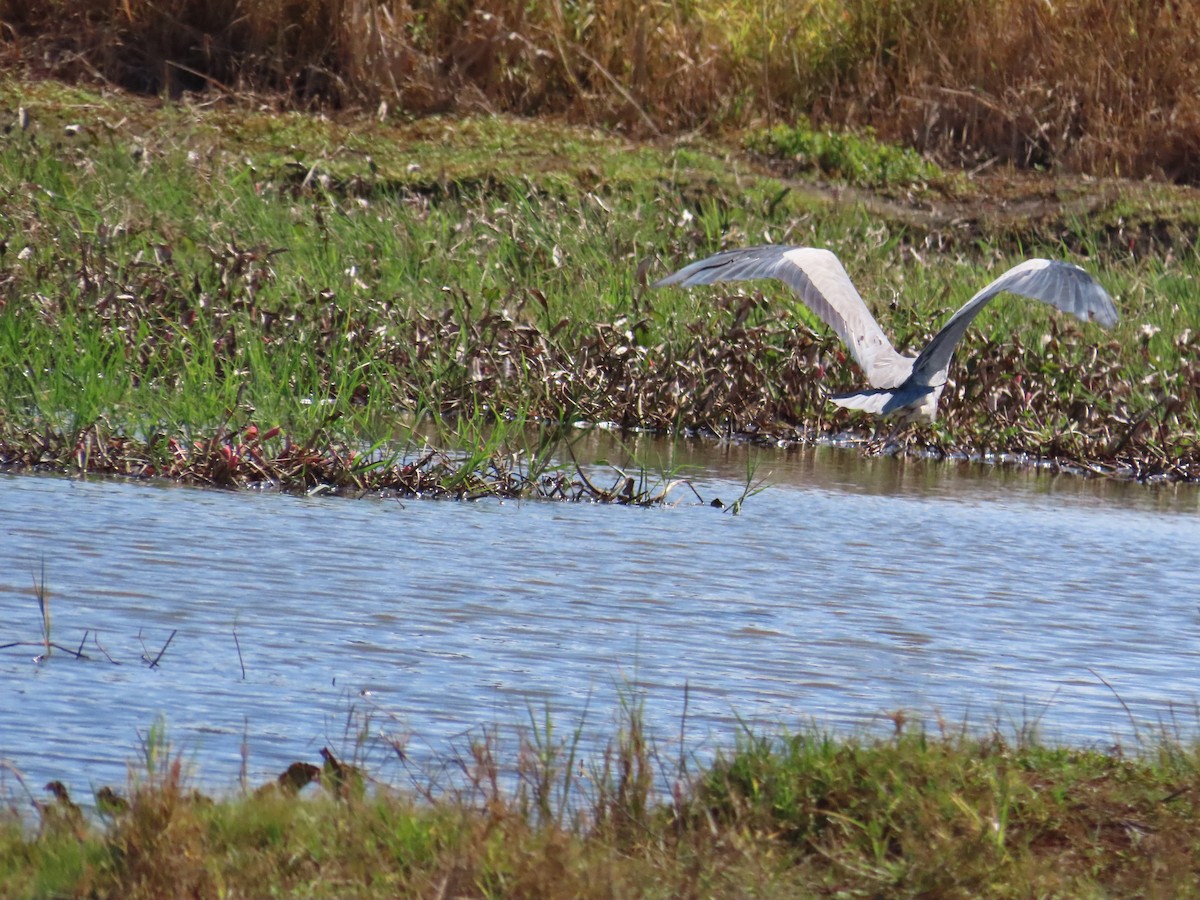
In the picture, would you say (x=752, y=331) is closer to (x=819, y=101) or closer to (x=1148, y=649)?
(x=1148, y=649)

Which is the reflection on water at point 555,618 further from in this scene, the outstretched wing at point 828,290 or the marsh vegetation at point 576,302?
the outstretched wing at point 828,290

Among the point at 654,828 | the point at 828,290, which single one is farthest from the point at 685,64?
the point at 654,828

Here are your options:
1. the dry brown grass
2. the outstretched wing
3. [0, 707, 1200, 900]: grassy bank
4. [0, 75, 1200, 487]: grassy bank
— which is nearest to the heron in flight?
the outstretched wing

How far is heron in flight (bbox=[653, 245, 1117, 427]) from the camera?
7344mm

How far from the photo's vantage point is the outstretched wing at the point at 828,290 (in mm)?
7684

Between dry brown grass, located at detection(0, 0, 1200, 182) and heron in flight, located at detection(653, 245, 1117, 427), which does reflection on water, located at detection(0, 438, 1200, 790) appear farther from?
dry brown grass, located at detection(0, 0, 1200, 182)

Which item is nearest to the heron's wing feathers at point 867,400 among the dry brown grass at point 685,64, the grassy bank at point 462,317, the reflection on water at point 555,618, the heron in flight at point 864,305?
the heron in flight at point 864,305

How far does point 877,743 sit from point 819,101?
13.0m

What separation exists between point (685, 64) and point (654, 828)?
13225 mm

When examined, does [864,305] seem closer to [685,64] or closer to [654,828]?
[654,828]

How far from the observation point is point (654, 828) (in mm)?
Result: 3637

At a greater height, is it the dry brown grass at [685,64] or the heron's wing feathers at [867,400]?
the dry brown grass at [685,64]

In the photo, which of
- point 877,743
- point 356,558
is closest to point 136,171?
point 356,558

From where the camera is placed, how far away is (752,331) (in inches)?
376
